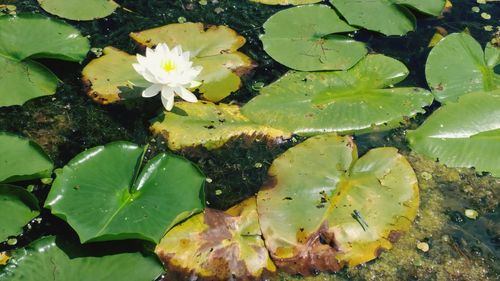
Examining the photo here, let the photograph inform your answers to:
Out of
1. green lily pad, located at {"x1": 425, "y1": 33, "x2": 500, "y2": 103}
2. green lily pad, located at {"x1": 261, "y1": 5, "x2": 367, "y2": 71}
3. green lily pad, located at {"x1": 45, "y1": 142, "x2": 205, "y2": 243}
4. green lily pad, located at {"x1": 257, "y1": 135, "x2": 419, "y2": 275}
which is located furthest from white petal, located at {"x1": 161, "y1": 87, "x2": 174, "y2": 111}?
green lily pad, located at {"x1": 425, "y1": 33, "x2": 500, "y2": 103}

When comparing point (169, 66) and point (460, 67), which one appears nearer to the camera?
point (169, 66)

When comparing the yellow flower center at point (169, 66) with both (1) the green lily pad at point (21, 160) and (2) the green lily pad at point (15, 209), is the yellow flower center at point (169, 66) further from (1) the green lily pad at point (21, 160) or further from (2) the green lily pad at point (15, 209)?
(2) the green lily pad at point (15, 209)

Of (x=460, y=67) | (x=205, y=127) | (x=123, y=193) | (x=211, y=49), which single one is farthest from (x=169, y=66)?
(x=460, y=67)

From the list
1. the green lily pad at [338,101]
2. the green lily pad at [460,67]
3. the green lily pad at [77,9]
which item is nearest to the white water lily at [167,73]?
the green lily pad at [338,101]

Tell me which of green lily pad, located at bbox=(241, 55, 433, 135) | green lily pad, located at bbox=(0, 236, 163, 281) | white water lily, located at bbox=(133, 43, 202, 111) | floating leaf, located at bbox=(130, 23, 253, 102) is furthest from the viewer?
floating leaf, located at bbox=(130, 23, 253, 102)

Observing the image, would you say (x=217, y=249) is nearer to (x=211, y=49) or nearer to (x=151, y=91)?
(x=151, y=91)

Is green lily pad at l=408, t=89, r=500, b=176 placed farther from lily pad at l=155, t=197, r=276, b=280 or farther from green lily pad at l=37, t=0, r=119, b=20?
green lily pad at l=37, t=0, r=119, b=20
